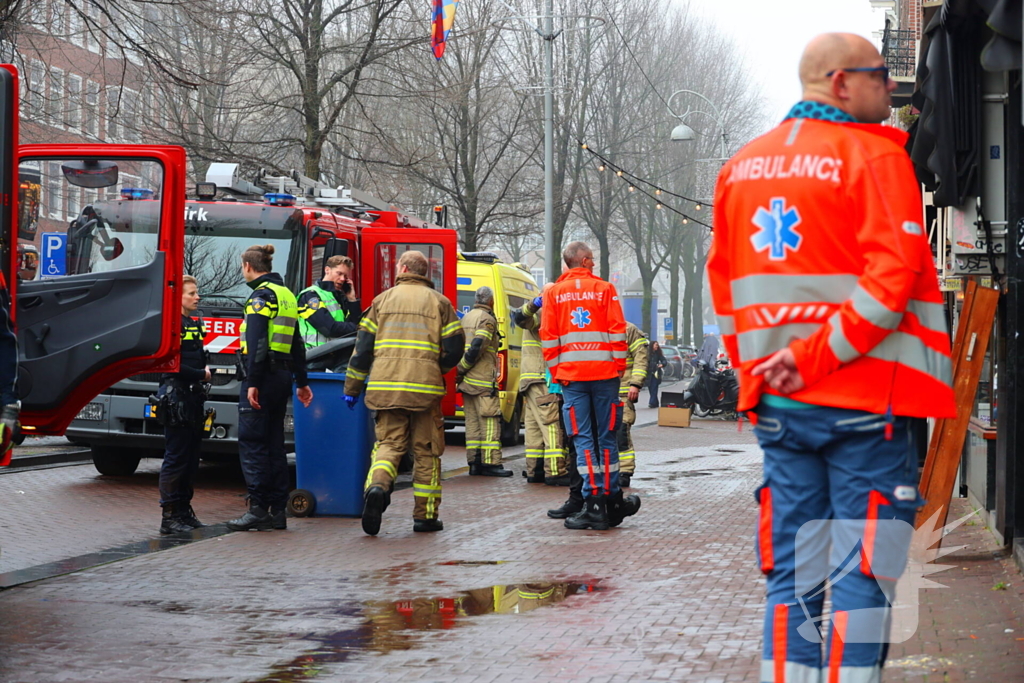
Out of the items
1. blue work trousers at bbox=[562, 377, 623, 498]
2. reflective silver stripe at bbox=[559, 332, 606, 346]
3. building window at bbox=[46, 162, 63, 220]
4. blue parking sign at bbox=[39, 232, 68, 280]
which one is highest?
building window at bbox=[46, 162, 63, 220]

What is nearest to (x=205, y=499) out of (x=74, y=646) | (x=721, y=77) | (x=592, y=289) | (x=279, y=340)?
(x=279, y=340)

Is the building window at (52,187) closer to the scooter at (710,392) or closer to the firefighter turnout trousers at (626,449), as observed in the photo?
the firefighter turnout trousers at (626,449)

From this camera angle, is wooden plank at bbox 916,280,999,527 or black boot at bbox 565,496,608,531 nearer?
wooden plank at bbox 916,280,999,527

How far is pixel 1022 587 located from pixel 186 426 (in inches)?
211

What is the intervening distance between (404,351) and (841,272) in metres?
5.61

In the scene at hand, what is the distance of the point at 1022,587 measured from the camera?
248 inches

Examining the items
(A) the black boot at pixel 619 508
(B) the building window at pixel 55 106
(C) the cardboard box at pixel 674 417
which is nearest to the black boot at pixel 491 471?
(A) the black boot at pixel 619 508

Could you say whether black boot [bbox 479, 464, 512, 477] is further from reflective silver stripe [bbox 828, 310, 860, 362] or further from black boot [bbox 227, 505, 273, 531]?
reflective silver stripe [bbox 828, 310, 860, 362]

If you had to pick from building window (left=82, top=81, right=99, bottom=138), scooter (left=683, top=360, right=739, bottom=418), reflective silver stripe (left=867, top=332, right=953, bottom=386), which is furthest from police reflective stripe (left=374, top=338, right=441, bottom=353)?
scooter (left=683, top=360, right=739, bottom=418)

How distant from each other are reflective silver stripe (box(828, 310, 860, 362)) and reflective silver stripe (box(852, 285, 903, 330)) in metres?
0.05

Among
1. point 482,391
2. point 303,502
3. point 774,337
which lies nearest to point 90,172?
point 303,502

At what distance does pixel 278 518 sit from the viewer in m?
8.96

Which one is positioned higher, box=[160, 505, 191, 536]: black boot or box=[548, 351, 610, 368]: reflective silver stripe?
box=[548, 351, 610, 368]: reflective silver stripe

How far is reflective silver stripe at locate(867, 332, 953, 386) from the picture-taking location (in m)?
3.21
